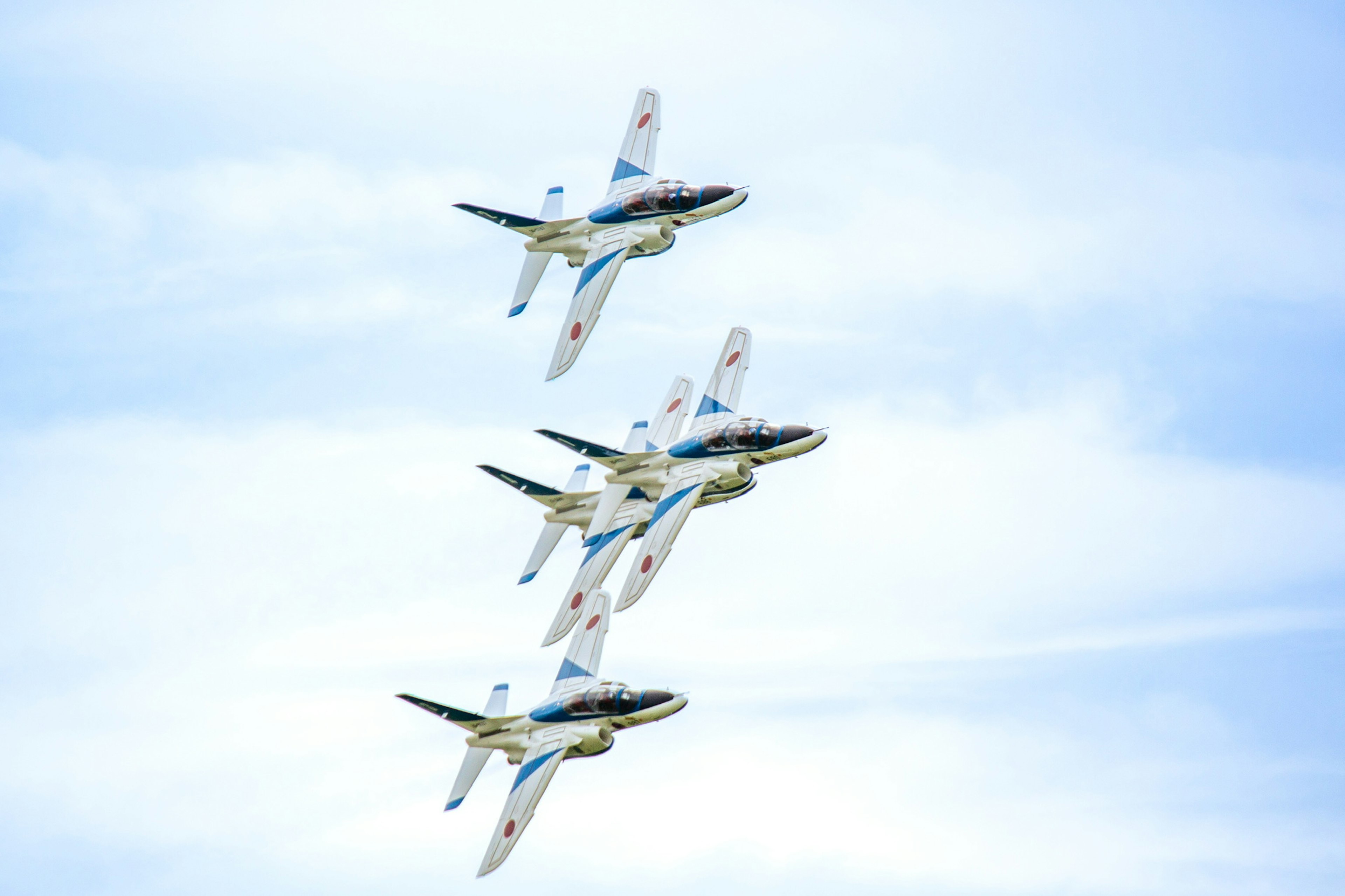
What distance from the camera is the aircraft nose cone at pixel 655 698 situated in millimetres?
60188

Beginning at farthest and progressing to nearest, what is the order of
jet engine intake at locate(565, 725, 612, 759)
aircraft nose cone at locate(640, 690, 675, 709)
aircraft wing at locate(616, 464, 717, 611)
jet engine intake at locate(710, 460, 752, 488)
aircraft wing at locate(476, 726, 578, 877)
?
jet engine intake at locate(710, 460, 752, 488), aircraft wing at locate(616, 464, 717, 611), jet engine intake at locate(565, 725, 612, 759), aircraft nose cone at locate(640, 690, 675, 709), aircraft wing at locate(476, 726, 578, 877)

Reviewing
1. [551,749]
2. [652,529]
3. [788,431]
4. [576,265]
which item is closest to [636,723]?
[551,749]

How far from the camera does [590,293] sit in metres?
69.0

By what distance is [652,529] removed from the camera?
63.0 m

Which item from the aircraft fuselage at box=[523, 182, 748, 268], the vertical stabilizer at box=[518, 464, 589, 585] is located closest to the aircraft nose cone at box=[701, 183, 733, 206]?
the aircraft fuselage at box=[523, 182, 748, 268]

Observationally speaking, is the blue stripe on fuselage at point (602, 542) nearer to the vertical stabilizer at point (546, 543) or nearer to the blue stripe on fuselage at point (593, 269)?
the vertical stabilizer at point (546, 543)

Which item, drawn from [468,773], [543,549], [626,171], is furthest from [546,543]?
[626,171]

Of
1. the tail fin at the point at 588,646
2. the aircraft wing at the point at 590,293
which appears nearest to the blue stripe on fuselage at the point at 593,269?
the aircraft wing at the point at 590,293

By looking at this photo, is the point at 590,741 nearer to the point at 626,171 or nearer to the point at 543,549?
the point at 543,549

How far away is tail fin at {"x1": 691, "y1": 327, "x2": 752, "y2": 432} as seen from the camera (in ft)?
218

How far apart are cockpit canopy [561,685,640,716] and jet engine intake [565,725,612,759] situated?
0.48 meters

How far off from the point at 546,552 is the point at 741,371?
9.83 metres

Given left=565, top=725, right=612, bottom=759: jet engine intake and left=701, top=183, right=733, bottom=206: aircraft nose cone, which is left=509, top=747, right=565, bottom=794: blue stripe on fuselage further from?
left=701, top=183, right=733, bottom=206: aircraft nose cone

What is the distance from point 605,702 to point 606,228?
1982 cm
